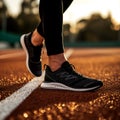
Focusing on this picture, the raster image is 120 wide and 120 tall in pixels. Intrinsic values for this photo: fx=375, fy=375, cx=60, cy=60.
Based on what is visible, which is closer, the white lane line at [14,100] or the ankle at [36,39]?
the white lane line at [14,100]

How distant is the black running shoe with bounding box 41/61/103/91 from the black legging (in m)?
0.17

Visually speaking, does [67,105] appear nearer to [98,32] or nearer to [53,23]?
[53,23]

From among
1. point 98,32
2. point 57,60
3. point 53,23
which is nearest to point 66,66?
point 57,60

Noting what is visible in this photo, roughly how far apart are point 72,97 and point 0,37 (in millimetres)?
44324

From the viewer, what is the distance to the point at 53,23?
311cm

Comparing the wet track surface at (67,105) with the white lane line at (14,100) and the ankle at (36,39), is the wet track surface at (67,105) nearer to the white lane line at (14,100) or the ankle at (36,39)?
the white lane line at (14,100)

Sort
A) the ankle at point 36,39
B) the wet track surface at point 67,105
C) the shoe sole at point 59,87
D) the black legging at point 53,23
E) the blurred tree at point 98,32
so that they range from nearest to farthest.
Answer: the wet track surface at point 67,105, the shoe sole at point 59,87, the black legging at point 53,23, the ankle at point 36,39, the blurred tree at point 98,32

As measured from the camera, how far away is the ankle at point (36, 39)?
3657 millimetres

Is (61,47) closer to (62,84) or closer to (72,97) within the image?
(62,84)

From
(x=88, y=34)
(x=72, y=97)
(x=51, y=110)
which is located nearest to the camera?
(x=51, y=110)

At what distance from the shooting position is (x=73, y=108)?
2.32 metres

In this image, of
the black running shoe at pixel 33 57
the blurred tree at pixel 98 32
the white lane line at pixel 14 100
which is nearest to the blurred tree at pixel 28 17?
the blurred tree at pixel 98 32

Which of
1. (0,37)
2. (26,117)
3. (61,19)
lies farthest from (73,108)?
(0,37)

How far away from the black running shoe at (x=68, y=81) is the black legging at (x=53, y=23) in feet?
0.54
